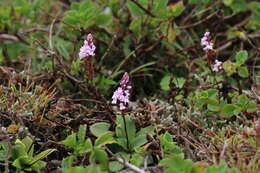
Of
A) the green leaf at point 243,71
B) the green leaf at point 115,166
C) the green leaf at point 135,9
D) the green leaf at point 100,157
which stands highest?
the green leaf at point 135,9

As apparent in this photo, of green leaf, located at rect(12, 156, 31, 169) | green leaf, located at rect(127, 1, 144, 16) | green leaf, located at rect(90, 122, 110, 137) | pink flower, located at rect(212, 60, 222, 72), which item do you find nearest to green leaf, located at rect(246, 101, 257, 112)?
pink flower, located at rect(212, 60, 222, 72)

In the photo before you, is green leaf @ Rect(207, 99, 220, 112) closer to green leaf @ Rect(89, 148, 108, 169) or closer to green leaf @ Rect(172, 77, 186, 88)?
green leaf @ Rect(172, 77, 186, 88)

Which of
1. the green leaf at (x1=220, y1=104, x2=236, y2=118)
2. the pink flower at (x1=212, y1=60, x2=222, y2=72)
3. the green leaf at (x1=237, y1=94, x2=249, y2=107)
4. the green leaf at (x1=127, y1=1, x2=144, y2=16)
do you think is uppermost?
the green leaf at (x1=127, y1=1, x2=144, y2=16)

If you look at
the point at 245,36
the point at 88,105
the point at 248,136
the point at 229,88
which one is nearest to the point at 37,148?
the point at 88,105

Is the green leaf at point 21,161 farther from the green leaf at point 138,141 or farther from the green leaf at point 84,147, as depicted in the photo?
the green leaf at point 138,141

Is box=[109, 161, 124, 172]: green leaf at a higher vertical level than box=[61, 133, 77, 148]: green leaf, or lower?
lower

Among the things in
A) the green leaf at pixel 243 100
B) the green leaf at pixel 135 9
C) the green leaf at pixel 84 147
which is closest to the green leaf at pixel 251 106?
the green leaf at pixel 243 100
